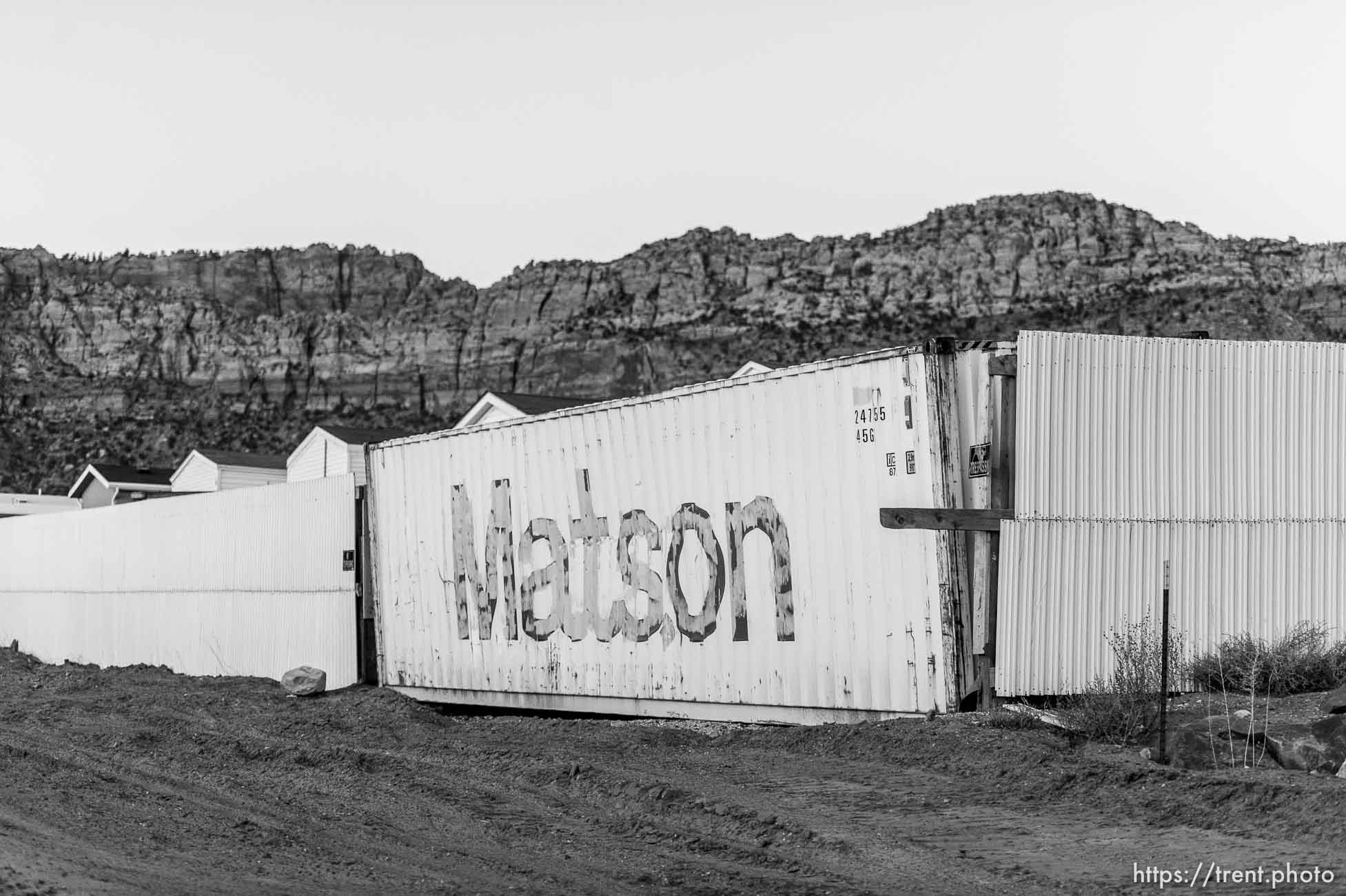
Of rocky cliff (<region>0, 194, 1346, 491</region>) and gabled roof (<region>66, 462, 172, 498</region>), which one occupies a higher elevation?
rocky cliff (<region>0, 194, 1346, 491</region>)

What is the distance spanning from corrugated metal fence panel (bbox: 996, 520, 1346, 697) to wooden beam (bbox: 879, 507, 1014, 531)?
130mm

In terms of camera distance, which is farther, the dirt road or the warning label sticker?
the warning label sticker

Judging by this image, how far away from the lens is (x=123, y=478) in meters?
59.6

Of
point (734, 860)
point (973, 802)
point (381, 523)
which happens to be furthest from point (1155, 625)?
point (381, 523)

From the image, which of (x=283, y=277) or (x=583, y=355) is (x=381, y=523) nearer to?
(x=583, y=355)

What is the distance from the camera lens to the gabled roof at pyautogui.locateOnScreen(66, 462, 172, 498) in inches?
2314

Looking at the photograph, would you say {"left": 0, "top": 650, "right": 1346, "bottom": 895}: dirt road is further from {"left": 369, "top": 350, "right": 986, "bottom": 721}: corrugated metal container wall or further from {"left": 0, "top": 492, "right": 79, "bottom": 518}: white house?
{"left": 0, "top": 492, "right": 79, "bottom": 518}: white house

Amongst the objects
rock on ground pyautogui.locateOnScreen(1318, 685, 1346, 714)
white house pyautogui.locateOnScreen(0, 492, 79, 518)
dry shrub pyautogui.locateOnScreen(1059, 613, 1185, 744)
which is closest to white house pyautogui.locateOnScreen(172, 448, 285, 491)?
white house pyautogui.locateOnScreen(0, 492, 79, 518)

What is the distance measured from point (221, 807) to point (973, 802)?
526 cm

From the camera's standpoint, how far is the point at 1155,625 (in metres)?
12.1

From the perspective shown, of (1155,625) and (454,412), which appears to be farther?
(454,412)

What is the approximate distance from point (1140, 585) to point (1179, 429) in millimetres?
1443

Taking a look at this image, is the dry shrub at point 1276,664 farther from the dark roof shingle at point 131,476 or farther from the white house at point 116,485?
the dark roof shingle at point 131,476

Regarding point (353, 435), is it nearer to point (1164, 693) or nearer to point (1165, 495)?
point (1165, 495)
